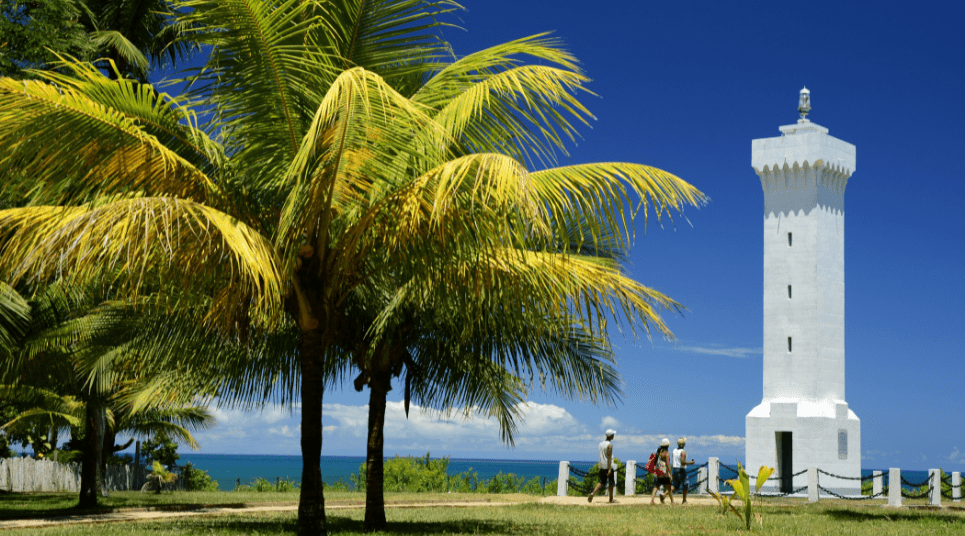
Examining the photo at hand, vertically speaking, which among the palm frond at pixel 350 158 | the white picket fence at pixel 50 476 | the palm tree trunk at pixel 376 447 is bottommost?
the white picket fence at pixel 50 476

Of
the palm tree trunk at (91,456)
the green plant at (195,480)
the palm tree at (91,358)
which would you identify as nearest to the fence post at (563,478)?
the palm tree at (91,358)

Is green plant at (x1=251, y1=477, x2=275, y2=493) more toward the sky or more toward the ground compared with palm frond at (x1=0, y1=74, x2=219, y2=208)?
more toward the ground

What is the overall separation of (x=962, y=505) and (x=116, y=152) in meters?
25.2

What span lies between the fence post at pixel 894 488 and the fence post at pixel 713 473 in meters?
4.89

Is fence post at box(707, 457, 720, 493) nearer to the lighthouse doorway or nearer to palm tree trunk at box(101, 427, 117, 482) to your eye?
the lighthouse doorway

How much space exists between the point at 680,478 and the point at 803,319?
1282cm

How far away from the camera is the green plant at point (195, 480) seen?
3459 cm

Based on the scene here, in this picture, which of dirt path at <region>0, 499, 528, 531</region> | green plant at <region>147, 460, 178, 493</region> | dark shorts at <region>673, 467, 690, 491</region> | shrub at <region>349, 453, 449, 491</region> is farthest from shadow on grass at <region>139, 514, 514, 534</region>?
shrub at <region>349, 453, 449, 491</region>

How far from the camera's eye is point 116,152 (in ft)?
32.4

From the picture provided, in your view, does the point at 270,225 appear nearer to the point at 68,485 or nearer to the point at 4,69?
the point at 4,69

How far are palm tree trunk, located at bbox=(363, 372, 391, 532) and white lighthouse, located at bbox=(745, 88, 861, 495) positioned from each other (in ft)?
72.2

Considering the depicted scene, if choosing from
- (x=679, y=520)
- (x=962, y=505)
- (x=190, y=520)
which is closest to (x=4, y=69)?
(x=190, y=520)

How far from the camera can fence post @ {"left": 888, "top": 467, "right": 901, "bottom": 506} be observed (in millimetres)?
25438

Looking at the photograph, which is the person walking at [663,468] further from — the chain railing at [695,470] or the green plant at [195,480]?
the green plant at [195,480]
